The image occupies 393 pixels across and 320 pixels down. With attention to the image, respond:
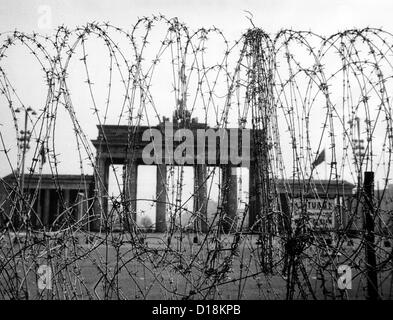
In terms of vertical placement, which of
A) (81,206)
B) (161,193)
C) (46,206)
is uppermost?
(161,193)

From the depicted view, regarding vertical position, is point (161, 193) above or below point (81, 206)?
above

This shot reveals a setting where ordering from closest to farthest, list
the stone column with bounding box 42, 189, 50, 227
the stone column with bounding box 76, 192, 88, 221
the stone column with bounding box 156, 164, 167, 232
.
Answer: the stone column with bounding box 76, 192, 88, 221
the stone column with bounding box 156, 164, 167, 232
the stone column with bounding box 42, 189, 50, 227

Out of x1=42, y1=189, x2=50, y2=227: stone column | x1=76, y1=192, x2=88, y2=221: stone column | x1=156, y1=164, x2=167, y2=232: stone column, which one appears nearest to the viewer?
x1=76, y1=192, x2=88, y2=221: stone column

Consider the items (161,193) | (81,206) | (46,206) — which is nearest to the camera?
(161,193)

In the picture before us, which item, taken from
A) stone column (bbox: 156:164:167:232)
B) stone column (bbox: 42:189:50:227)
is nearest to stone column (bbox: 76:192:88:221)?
stone column (bbox: 156:164:167:232)

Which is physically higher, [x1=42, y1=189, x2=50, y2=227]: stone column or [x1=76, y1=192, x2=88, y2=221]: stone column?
[x1=76, y1=192, x2=88, y2=221]: stone column

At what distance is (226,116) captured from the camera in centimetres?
439

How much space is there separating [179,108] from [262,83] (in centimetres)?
157

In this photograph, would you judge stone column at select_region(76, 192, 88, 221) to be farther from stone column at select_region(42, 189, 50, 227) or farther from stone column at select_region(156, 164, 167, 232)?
stone column at select_region(42, 189, 50, 227)

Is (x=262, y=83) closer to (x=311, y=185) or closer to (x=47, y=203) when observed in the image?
(x=311, y=185)

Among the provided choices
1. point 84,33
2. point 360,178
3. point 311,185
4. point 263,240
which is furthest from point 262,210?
point 84,33

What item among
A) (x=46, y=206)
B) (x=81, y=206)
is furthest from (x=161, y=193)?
(x=46, y=206)

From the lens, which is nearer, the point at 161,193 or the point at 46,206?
the point at 161,193

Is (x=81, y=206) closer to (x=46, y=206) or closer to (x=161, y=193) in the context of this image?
(x=161, y=193)
